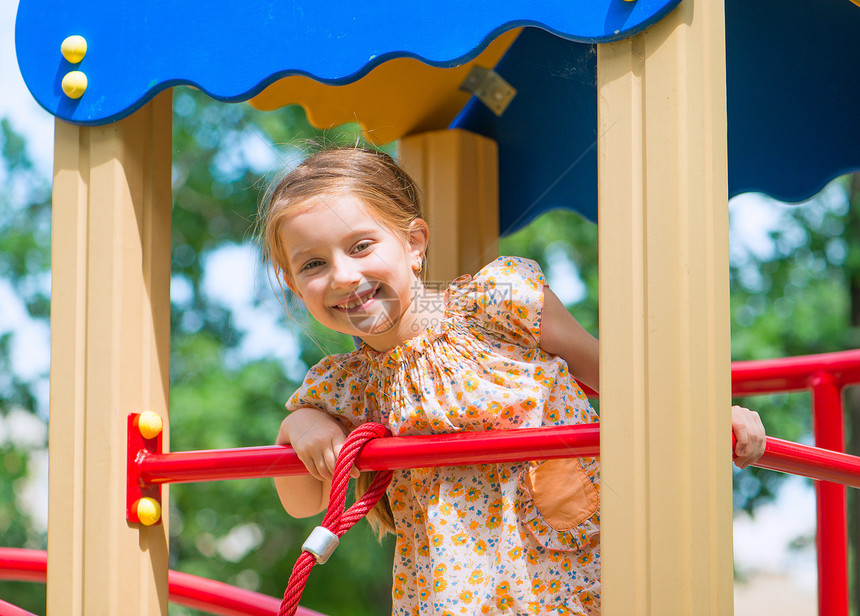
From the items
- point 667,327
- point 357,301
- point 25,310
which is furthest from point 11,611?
point 25,310

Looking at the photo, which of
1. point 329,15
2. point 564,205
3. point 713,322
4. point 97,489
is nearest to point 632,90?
point 713,322

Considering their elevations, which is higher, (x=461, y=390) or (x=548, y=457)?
(x=461, y=390)

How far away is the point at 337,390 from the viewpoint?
171 centimetres

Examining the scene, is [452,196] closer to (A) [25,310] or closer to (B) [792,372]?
(B) [792,372]

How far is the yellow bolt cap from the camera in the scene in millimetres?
1462

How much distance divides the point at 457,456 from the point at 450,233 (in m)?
0.95

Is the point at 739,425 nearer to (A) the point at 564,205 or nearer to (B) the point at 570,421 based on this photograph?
(B) the point at 570,421

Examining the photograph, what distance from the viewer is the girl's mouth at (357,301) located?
5.07 ft

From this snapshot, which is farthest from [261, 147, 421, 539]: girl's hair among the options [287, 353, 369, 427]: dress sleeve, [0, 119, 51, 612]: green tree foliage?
[0, 119, 51, 612]: green tree foliage

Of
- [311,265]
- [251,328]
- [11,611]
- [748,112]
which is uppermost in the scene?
[251,328]

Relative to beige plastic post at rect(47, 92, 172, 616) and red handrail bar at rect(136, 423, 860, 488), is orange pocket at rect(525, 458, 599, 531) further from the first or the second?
beige plastic post at rect(47, 92, 172, 616)

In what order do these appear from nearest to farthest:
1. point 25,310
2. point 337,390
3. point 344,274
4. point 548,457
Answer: point 548,457, point 344,274, point 337,390, point 25,310

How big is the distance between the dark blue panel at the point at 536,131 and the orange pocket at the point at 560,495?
38.9 inches

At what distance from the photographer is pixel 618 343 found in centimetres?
116
